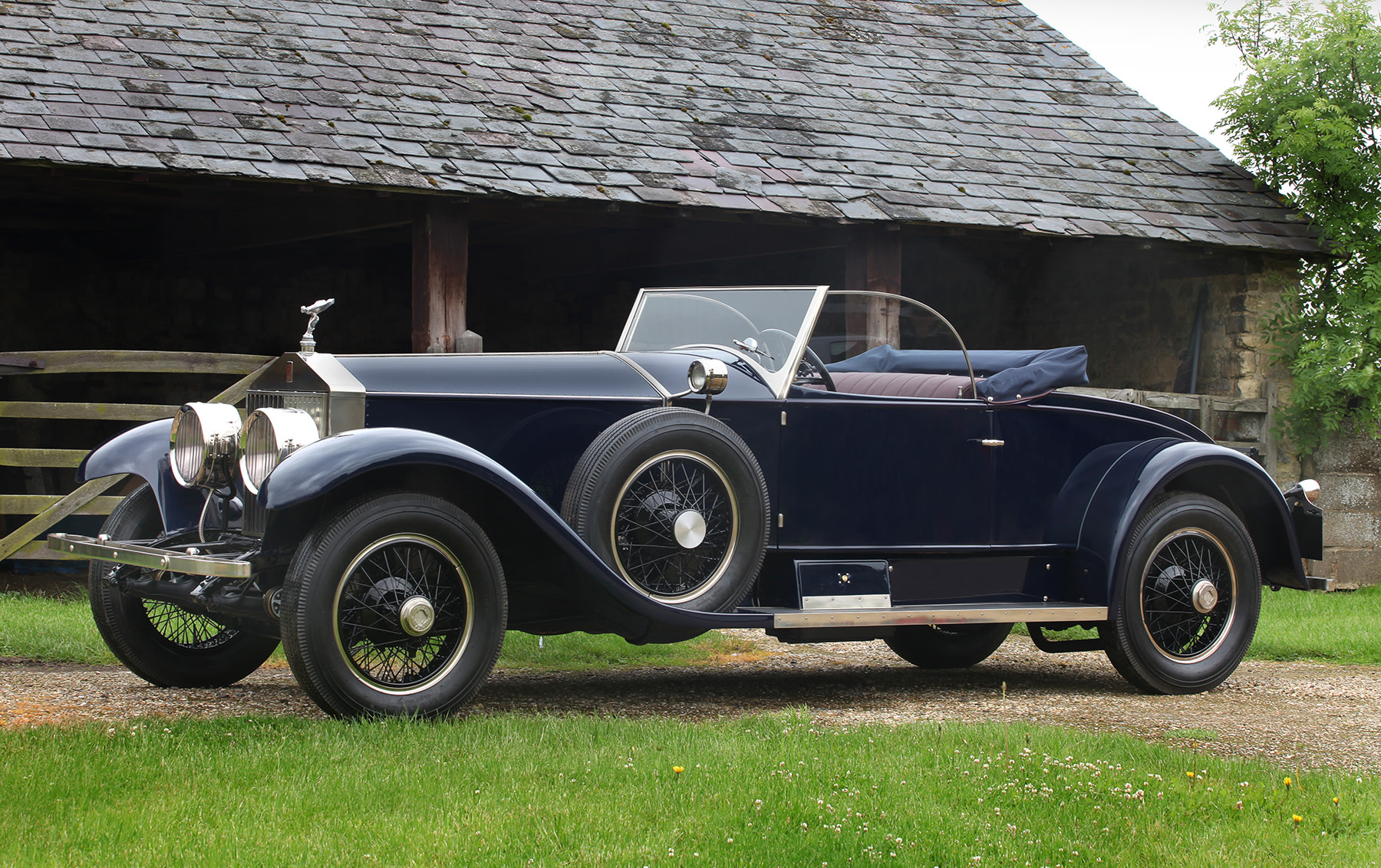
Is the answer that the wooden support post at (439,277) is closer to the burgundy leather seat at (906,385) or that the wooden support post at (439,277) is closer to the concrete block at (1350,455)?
the burgundy leather seat at (906,385)

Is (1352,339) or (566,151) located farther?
(1352,339)

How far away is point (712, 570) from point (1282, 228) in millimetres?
7815

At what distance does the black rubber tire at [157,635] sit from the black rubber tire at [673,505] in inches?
55.4

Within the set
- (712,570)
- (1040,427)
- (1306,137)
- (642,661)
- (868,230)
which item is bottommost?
(642,661)

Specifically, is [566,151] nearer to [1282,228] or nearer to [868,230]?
[868,230]

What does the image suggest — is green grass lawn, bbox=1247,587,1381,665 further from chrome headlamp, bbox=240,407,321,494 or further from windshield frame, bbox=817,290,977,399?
chrome headlamp, bbox=240,407,321,494

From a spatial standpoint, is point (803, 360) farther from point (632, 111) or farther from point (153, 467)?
point (632, 111)

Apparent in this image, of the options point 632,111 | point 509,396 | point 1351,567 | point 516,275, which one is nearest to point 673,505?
point 509,396

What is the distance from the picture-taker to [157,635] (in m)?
5.10

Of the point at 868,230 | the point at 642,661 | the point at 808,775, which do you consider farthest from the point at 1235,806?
the point at 868,230

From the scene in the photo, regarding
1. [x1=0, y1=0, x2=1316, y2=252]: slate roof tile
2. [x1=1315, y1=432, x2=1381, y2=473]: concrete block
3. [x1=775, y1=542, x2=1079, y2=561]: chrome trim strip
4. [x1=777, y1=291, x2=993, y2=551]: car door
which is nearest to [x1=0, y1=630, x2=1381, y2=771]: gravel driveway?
[x1=775, y1=542, x2=1079, y2=561]: chrome trim strip

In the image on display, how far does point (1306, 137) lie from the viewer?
10.5 meters

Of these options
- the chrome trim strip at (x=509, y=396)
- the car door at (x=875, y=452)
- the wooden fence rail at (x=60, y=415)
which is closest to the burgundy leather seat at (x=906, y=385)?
the car door at (x=875, y=452)

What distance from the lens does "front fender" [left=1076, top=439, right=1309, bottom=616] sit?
5.49m
